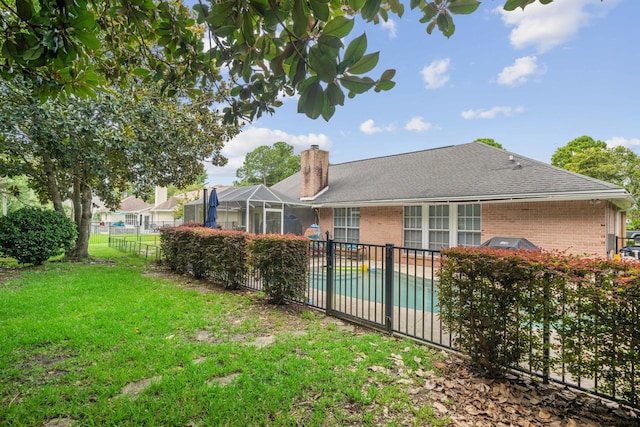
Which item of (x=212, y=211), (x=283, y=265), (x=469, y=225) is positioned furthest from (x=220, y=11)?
(x=469, y=225)

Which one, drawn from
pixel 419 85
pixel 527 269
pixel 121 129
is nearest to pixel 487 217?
pixel 419 85

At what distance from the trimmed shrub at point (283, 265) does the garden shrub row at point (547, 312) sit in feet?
8.71

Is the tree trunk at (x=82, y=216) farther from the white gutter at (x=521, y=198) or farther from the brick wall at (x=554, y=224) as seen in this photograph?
the brick wall at (x=554, y=224)

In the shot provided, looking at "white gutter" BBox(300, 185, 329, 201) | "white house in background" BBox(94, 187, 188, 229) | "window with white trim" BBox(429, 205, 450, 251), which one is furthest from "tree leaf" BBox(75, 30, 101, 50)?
"white house in background" BBox(94, 187, 188, 229)

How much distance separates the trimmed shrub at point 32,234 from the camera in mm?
8809

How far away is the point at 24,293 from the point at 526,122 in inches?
894

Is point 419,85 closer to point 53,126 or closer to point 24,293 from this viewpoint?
point 53,126

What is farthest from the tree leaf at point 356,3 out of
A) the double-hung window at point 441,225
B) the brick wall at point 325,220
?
the brick wall at point 325,220

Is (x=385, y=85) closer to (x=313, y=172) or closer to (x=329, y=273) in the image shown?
(x=329, y=273)

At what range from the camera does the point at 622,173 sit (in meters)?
22.0

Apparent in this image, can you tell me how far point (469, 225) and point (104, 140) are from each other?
1186 cm

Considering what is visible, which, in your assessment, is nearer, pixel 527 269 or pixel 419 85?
pixel 527 269

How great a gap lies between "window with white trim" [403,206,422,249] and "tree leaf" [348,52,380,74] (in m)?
11.7

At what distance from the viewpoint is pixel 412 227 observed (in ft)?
40.9
